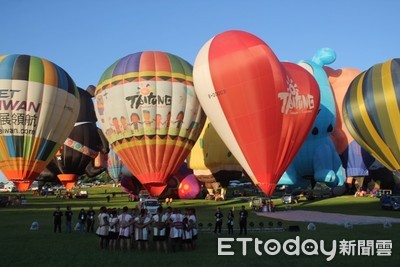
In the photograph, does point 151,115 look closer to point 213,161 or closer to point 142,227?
point 213,161

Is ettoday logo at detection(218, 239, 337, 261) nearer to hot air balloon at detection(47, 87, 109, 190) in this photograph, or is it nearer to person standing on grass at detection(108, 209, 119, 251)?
person standing on grass at detection(108, 209, 119, 251)

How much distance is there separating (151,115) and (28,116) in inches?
322

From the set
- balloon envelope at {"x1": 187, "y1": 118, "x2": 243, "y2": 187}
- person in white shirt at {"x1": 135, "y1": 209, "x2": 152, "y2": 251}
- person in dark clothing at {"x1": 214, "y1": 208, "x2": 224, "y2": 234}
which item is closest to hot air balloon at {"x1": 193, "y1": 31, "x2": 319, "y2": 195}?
person in dark clothing at {"x1": 214, "y1": 208, "x2": 224, "y2": 234}

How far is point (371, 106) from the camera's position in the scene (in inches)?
1190

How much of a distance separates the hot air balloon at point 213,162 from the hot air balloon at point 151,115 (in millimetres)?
8655

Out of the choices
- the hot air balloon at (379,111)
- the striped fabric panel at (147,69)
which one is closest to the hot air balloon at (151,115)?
the striped fabric panel at (147,69)

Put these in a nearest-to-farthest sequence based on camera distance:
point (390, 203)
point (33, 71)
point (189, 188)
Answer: point (390, 203) < point (33, 71) < point (189, 188)

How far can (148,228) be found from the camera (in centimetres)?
1339

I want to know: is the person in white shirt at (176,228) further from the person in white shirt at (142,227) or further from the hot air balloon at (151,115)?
the hot air balloon at (151,115)

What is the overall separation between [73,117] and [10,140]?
17.3 feet

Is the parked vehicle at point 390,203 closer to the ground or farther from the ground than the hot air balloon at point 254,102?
closer to the ground

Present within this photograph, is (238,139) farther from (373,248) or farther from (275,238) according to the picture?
(373,248)

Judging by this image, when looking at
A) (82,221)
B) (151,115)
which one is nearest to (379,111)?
(151,115)

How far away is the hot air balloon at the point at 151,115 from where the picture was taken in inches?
1170
